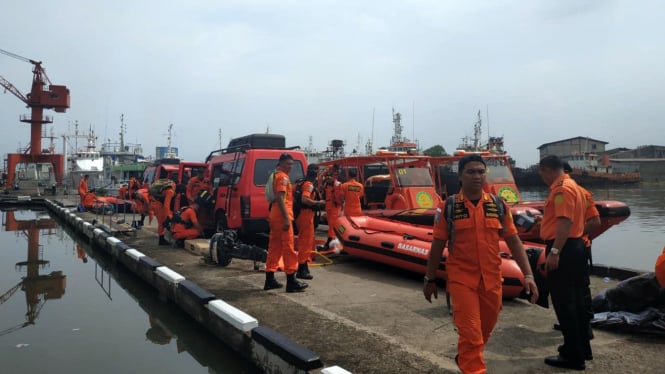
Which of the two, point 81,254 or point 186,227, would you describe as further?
point 81,254

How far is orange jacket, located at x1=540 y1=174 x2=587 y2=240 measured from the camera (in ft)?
11.3

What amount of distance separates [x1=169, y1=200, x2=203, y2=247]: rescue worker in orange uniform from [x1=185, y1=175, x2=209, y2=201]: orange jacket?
956mm

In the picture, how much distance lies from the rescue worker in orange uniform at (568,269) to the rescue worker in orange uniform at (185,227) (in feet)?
23.1

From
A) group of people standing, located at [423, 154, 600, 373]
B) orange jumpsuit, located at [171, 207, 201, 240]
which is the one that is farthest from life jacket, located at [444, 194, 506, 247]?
orange jumpsuit, located at [171, 207, 201, 240]

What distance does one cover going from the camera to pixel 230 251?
704 centimetres

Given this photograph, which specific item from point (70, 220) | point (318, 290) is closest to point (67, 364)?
point (318, 290)

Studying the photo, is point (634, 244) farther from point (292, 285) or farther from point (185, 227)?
point (185, 227)

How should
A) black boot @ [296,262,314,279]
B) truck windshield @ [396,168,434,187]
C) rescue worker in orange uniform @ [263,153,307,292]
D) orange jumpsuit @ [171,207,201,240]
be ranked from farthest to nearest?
truck windshield @ [396,168,434,187] < orange jumpsuit @ [171,207,201,240] < black boot @ [296,262,314,279] < rescue worker in orange uniform @ [263,153,307,292]

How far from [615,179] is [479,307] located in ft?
161

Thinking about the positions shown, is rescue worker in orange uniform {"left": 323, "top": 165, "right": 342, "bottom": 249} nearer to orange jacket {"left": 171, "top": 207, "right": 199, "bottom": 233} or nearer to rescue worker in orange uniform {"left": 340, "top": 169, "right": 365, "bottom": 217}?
rescue worker in orange uniform {"left": 340, "top": 169, "right": 365, "bottom": 217}

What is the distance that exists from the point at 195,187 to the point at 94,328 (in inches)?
205

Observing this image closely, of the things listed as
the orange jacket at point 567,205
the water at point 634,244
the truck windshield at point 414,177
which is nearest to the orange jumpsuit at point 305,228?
the orange jacket at point 567,205

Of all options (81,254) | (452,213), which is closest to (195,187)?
(81,254)

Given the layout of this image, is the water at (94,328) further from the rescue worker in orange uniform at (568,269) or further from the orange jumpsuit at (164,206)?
the rescue worker in orange uniform at (568,269)
